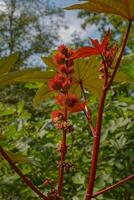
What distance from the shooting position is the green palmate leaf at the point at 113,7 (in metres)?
1.27

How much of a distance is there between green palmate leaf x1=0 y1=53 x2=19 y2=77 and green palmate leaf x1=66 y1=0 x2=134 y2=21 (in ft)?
0.74

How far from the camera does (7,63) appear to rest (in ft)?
4.14

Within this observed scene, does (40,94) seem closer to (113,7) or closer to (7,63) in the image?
(7,63)

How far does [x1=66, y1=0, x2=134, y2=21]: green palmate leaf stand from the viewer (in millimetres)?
1270

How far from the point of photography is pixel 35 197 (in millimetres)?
2811

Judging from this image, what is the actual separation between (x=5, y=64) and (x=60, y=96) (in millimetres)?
177

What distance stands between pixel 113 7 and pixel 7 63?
0.32 m

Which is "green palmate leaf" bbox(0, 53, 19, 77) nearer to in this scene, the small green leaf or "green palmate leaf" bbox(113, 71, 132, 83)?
"green palmate leaf" bbox(113, 71, 132, 83)

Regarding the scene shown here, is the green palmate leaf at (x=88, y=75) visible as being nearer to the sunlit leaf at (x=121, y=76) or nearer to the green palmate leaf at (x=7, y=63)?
the sunlit leaf at (x=121, y=76)

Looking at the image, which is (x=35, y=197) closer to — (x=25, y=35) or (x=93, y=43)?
(x=93, y=43)

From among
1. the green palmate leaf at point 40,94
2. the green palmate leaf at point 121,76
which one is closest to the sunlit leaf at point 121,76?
Answer: the green palmate leaf at point 121,76

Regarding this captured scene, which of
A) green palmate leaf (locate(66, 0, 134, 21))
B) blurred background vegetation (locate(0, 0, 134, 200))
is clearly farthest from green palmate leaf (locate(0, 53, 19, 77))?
blurred background vegetation (locate(0, 0, 134, 200))

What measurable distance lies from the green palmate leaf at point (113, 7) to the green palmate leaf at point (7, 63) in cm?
23

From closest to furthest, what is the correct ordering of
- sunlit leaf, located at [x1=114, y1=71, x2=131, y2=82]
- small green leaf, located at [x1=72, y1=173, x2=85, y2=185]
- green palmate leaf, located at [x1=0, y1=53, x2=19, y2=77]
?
1. green palmate leaf, located at [x1=0, y1=53, x2=19, y2=77]
2. sunlit leaf, located at [x1=114, y1=71, x2=131, y2=82]
3. small green leaf, located at [x1=72, y1=173, x2=85, y2=185]
